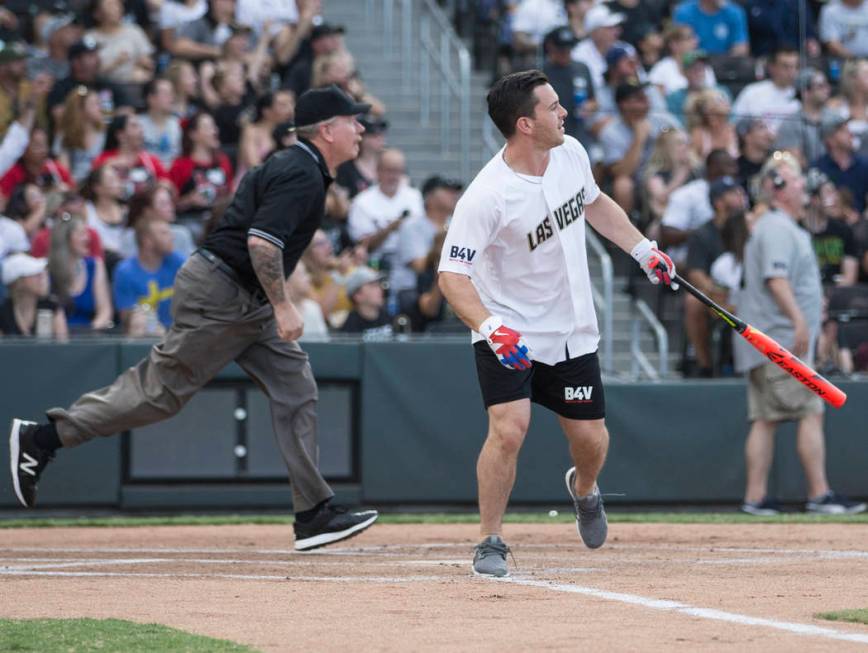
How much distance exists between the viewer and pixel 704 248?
45.2 feet

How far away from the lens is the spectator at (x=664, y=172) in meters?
14.8

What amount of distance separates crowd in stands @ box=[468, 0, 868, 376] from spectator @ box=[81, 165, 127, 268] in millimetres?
4158

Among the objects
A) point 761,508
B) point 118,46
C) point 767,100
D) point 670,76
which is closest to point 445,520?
point 761,508

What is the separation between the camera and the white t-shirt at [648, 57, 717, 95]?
16703 millimetres

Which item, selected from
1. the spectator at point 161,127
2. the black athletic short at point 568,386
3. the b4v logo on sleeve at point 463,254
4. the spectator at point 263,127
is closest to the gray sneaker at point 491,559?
the black athletic short at point 568,386

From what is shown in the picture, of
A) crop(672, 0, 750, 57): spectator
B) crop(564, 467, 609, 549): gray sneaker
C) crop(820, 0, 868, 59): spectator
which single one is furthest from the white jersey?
crop(820, 0, 868, 59): spectator

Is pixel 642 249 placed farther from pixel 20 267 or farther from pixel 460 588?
pixel 20 267

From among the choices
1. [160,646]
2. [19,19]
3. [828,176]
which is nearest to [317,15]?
[19,19]

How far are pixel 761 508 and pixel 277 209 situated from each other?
17.8 feet

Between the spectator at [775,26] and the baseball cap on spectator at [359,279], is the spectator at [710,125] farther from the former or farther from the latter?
the baseball cap on spectator at [359,279]

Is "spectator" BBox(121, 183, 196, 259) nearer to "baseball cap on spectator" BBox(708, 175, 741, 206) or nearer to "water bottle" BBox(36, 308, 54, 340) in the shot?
"water bottle" BBox(36, 308, 54, 340)

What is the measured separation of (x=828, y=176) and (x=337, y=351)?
19.2 feet

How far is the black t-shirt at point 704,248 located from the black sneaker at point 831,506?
99.3 inches

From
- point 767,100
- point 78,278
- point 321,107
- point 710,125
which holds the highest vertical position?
point 767,100
